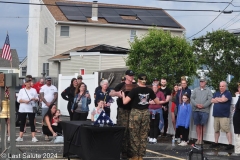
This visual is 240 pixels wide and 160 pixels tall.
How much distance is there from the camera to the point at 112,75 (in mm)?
27125

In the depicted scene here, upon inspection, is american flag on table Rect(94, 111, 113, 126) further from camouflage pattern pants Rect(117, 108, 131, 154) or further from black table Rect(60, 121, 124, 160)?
camouflage pattern pants Rect(117, 108, 131, 154)

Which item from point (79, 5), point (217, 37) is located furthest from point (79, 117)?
point (79, 5)

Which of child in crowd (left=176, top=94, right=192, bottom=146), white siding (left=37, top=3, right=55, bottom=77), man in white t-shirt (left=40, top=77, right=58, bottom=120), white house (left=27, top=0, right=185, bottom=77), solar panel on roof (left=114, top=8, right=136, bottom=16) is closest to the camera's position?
child in crowd (left=176, top=94, right=192, bottom=146)

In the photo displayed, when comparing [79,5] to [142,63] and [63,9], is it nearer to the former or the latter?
[63,9]

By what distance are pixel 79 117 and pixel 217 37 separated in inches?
427


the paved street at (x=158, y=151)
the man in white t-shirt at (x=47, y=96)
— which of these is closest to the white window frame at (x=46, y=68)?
the man in white t-shirt at (x=47, y=96)

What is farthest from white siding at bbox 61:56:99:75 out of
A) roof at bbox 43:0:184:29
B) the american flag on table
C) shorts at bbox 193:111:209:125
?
the american flag on table

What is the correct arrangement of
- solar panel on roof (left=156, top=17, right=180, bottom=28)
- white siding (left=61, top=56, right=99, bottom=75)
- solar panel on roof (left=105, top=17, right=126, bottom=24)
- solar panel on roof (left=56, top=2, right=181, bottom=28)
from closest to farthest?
1. white siding (left=61, top=56, right=99, bottom=75)
2. solar panel on roof (left=56, top=2, right=181, bottom=28)
3. solar panel on roof (left=105, top=17, right=126, bottom=24)
4. solar panel on roof (left=156, top=17, right=180, bottom=28)

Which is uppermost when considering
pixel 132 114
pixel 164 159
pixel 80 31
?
pixel 80 31

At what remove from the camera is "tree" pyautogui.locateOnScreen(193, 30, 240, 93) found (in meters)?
24.3

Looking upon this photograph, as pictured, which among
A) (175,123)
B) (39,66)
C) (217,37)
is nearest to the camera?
(175,123)

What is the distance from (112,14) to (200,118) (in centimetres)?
3064

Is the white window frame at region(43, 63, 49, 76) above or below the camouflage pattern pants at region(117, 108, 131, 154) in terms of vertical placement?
above

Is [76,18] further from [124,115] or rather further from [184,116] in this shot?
[124,115]
